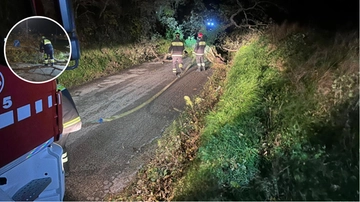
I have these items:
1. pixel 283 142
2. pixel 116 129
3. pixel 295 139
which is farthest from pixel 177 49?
pixel 295 139

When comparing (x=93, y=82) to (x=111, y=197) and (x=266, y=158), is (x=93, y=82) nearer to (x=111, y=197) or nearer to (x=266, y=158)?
(x=111, y=197)

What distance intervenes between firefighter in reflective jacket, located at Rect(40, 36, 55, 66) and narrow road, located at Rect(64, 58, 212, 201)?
1989 millimetres

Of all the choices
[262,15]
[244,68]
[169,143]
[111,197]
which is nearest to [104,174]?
[111,197]

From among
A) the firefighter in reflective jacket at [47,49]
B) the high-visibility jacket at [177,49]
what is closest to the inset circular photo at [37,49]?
the firefighter in reflective jacket at [47,49]

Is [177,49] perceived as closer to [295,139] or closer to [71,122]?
[71,122]

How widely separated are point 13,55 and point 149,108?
14.6 feet

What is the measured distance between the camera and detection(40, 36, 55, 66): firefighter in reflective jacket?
1.81 m

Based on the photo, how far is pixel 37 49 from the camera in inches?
72.7

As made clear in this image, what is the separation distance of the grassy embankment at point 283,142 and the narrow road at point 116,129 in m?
0.35

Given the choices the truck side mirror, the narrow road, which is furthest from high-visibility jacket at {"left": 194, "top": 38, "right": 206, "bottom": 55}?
the truck side mirror

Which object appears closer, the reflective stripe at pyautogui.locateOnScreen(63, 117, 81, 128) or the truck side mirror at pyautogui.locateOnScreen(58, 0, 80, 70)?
the truck side mirror at pyautogui.locateOnScreen(58, 0, 80, 70)

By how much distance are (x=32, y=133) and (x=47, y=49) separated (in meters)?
0.73

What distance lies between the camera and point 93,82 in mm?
8641

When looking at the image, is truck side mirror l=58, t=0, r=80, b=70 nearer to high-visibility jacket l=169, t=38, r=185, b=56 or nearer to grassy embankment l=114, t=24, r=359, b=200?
grassy embankment l=114, t=24, r=359, b=200
